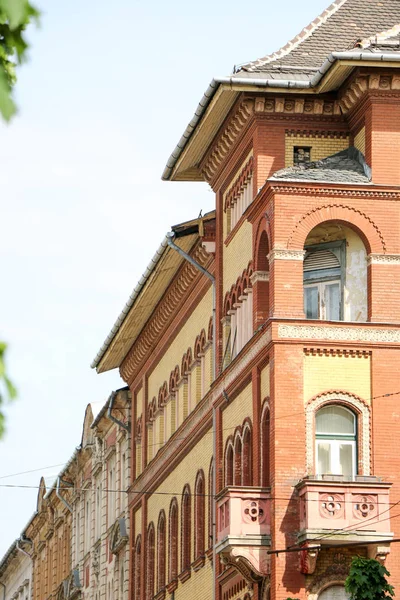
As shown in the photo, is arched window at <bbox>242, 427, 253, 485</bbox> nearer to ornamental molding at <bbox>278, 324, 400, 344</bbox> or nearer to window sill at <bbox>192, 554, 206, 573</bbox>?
ornamental molding at <bbox>278, 324, 400, 344</bbox>

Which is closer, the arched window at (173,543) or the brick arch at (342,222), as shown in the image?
the brick arch at (342,222)

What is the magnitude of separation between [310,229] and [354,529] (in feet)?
18.5

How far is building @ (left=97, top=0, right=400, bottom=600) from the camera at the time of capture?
2567cm

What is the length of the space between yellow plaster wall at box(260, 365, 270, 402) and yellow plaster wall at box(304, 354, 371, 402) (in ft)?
2.91

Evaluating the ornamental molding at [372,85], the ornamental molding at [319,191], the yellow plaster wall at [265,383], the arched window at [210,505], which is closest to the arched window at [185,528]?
the arched window at [210,505]

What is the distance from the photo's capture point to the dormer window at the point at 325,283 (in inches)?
1096

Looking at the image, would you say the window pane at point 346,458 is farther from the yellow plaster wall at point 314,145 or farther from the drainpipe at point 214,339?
the yellow plaster wall at point 314,145

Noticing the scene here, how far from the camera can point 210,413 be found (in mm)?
33594

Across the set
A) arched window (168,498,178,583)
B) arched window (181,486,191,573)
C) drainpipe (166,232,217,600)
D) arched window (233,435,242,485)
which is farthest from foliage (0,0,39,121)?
arched window (168,498,178,583)

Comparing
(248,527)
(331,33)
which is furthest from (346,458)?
(331,33)

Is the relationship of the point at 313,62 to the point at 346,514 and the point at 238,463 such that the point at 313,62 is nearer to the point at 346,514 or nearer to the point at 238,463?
the point at 238,463

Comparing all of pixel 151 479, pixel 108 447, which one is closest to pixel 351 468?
pixel 151 479

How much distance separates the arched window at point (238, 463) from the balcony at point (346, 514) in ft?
15.3

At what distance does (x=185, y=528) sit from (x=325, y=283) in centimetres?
1147
